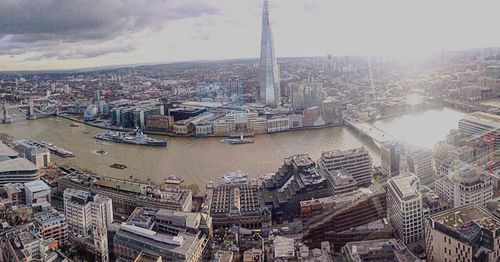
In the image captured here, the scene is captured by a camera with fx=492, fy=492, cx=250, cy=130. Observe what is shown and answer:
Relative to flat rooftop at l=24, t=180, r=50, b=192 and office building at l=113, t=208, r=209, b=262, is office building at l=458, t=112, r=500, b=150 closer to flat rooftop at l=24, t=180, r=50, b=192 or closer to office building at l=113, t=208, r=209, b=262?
office building at l=113, t=208, r=209, b=262

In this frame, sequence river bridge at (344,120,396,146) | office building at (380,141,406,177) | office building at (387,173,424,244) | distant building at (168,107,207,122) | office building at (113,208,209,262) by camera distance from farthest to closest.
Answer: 1. distant building at (168,107,207,122)
2. river bridge at (344,120,396,146)
3. office building at (380,141,406,177)
4. office building at (387,173,424,244)
5. office building at (113,208,209,262)

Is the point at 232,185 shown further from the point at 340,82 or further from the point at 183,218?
the point at 340,82

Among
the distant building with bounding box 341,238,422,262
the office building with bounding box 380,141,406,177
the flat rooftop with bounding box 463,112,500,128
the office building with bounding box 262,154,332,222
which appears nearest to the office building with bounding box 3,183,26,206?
the office building with bounding box 262,154,332,222

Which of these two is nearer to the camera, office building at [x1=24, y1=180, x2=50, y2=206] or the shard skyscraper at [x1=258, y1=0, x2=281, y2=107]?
office building at [x1=24, y1=180, x2=50, y2=206]

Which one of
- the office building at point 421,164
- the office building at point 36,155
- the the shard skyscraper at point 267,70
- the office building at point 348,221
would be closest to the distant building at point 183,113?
the the shard skyscraper at point 267,70

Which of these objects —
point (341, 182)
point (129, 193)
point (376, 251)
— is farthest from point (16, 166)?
point (376, 251)
